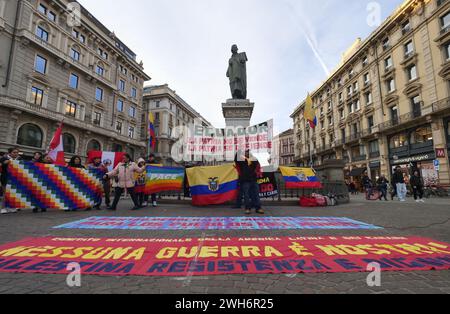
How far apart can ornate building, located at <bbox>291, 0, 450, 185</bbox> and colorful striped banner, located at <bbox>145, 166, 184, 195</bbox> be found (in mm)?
19360

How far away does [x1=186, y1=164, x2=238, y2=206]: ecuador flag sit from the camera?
782 cm

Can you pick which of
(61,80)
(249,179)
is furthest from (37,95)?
(249,179)

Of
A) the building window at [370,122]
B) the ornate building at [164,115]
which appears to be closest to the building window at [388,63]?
the building window at [370,122]

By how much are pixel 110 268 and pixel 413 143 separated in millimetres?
29782

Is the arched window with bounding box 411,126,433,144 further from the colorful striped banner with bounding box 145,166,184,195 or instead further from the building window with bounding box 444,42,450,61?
the colorful striped banner with bounding box 145,166,184,195

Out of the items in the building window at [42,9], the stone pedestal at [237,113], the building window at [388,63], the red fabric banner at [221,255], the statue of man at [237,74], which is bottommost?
the red fabric banner at [221,255]

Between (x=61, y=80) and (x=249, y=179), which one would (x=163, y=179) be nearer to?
(x=249, y=179)

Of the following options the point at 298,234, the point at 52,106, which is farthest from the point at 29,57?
the point at 298,234

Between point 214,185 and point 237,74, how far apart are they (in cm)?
805

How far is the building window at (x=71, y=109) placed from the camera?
24803 mm

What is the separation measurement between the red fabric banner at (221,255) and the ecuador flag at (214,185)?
14.4 ft

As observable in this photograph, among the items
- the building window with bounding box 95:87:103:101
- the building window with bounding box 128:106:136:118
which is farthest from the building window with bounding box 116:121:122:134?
the building window with bounding box 95:87:103:101

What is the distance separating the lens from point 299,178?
9.05 meters

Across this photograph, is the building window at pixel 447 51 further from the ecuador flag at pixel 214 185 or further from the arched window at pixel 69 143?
the arched window at pixel 69 143
